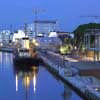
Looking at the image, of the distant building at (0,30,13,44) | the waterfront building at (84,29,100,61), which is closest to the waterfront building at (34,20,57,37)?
the distant building at (0,30,13,44)

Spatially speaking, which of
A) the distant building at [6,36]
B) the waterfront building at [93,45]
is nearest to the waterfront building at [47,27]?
the distant building at [6,36]

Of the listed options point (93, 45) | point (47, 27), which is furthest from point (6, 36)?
point (93, 45)

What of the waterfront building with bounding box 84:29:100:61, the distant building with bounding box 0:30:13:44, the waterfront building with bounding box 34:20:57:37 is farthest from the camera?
the distant building with bounding box 0:30:13:44

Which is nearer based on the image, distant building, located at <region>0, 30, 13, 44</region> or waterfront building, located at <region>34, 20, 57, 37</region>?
waterfront building, located at <region>34, 20, 57, 37</region>

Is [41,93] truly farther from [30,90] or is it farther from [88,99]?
[88,99]

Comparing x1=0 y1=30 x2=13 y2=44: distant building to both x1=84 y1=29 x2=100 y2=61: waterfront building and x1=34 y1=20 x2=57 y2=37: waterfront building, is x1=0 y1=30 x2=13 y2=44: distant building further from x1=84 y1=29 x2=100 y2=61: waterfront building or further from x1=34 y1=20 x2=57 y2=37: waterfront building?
x1=84 y1=29 x2=100 y2=61: waterfront building

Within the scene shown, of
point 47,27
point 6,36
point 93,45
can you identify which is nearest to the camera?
point 93,45

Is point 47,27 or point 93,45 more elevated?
point 47,27

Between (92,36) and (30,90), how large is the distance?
54.0ft

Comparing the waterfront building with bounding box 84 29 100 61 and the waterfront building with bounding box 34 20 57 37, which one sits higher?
the waterfront building with bounding box 34 20 57 37

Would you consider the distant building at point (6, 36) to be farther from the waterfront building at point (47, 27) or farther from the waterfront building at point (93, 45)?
the waterfront building at point (93, 45)

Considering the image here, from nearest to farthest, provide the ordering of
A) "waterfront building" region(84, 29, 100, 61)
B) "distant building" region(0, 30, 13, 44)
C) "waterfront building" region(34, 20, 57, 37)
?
"waterfront building" region(84, 29, 100, 61) < "waterfront building" region(34, 20, 57, 37) < "distant building" region(0, 30, 13, 44)

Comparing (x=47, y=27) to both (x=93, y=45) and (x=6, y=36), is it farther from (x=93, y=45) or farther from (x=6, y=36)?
(x=93, y=45)

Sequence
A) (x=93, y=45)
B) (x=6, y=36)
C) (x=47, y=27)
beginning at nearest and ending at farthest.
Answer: (x=93, y=45), (x=47, y=27), (x=6, y=36)
